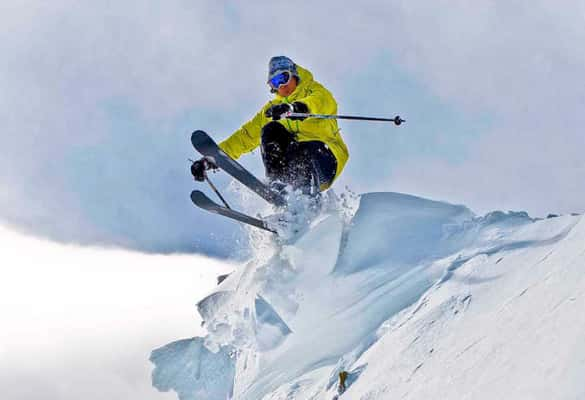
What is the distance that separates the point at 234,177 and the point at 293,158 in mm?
804

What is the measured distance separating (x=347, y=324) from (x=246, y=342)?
1.64m

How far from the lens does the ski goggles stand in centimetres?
845

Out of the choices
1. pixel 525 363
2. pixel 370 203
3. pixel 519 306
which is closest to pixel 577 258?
pixel 519 306

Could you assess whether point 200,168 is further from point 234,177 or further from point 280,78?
point 280,78

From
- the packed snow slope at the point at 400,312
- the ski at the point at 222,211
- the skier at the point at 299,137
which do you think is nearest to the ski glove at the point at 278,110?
the skier at the point at 299,137

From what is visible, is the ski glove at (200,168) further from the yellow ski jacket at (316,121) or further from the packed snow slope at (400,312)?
the packed snow slope at (400,312)

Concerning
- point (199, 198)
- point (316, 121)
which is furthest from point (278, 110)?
point (199, 198)

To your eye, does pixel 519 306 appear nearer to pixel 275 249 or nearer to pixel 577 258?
pixel 577 258

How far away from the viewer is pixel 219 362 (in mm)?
8609

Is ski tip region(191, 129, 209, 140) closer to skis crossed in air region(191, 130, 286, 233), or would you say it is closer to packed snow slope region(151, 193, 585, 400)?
skis crossed in air region(191, 130, 286, 233)

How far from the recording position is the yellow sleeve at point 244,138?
9.22 meters

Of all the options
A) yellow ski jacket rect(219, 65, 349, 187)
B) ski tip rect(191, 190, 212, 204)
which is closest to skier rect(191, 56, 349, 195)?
yellow ski jacket rect(219, 65, 349, 187)

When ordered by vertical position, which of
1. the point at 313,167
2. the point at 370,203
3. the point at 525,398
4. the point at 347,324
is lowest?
the point at 525,398

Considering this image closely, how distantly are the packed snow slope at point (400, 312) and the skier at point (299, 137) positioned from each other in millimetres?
970
